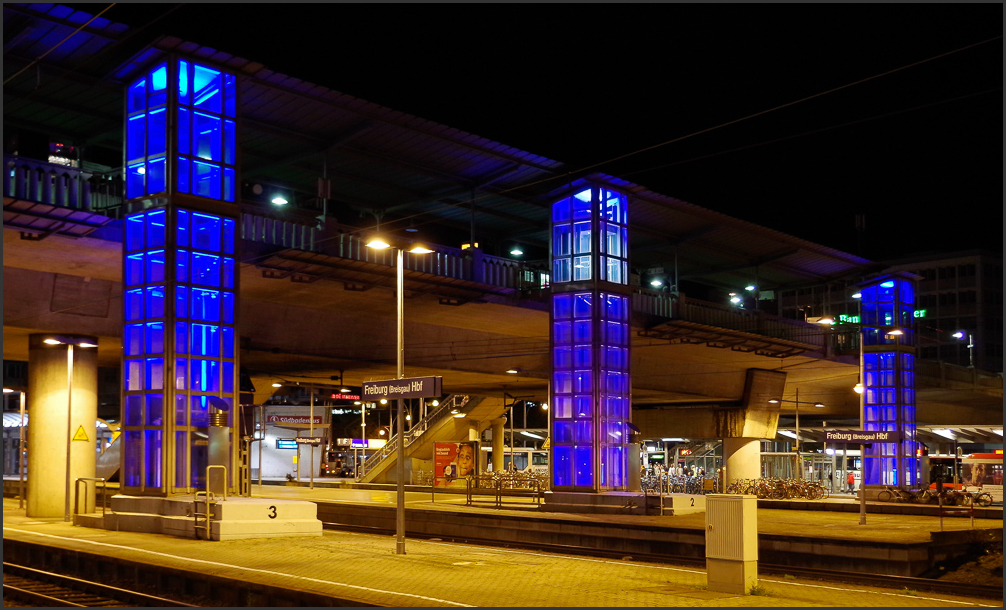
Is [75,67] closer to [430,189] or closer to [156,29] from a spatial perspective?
[156,29]

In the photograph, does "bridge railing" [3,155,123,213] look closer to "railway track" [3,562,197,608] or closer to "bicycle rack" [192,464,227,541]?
"bicycle rack" [192,464,227,541]

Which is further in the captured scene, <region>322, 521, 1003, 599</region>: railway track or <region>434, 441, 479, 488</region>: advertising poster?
<region>434, 441, 479, 488</region>: advertising poster

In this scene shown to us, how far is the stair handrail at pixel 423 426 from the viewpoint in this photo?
202ft

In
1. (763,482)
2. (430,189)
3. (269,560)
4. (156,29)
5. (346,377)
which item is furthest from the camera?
(346,377)

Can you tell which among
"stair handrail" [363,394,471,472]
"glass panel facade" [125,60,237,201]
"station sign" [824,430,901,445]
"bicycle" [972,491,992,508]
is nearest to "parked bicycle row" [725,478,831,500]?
"bicycle" [972,491,992,508]

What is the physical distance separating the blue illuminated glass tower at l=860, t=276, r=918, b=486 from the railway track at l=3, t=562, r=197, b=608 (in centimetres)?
3744

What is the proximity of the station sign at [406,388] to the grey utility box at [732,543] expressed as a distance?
5.58 metres

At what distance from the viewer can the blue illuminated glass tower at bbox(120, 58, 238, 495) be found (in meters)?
24.4

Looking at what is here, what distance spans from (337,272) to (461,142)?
19.8 feet

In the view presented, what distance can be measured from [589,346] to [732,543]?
2041cm

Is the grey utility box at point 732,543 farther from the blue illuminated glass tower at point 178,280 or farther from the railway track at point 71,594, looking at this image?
the blue illuminated glass tower at point 178,280

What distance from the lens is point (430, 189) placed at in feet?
123

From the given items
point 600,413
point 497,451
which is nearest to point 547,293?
point 600,413

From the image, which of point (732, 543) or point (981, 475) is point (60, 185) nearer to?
point (732, 543)
